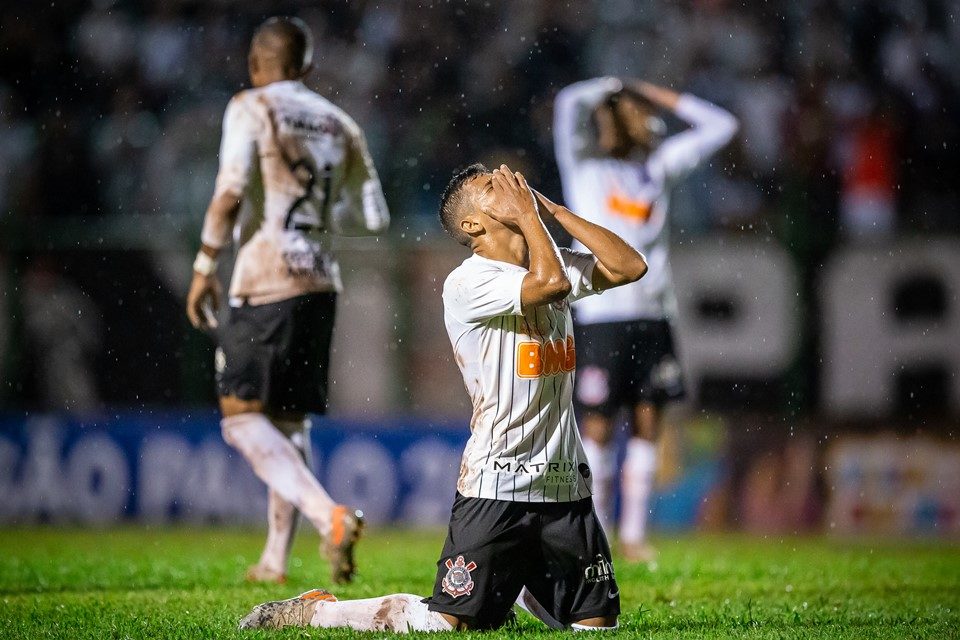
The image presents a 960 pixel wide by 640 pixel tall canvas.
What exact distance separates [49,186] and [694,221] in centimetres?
504

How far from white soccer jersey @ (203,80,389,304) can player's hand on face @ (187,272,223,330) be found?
95 millimetres

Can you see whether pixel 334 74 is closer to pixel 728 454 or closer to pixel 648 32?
pixel 648 32

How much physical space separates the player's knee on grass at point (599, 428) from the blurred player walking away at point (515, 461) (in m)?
2.91

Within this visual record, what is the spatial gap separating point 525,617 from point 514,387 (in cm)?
102

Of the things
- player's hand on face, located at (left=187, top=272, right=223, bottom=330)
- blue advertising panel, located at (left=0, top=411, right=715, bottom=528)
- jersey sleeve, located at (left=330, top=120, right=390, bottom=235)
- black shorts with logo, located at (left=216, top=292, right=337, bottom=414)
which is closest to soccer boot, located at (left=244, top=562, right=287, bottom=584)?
black shorts with logo, located at (left=216, top=292, right=337, bottom=414)

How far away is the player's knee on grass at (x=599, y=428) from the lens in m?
7.58

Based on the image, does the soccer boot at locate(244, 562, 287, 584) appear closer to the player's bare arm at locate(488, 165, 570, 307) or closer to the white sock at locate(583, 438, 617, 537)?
the white sock at locate(583, 438, 617, 537)

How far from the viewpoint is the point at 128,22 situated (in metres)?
11.9

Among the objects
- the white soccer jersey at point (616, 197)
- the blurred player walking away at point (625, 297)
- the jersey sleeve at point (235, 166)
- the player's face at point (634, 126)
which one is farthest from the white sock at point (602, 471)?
the jersey sleeve at point (235, 166)

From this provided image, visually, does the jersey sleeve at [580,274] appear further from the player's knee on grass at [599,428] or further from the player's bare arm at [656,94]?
the player's bare arm at [656,94]

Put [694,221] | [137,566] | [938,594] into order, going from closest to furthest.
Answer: [938,594], [137,566], [694,221]

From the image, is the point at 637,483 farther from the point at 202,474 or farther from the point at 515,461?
the point at 202,474

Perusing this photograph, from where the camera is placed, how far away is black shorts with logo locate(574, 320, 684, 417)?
764cm

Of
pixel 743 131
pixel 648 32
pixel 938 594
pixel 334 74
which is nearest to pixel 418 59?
pixel 334 74
